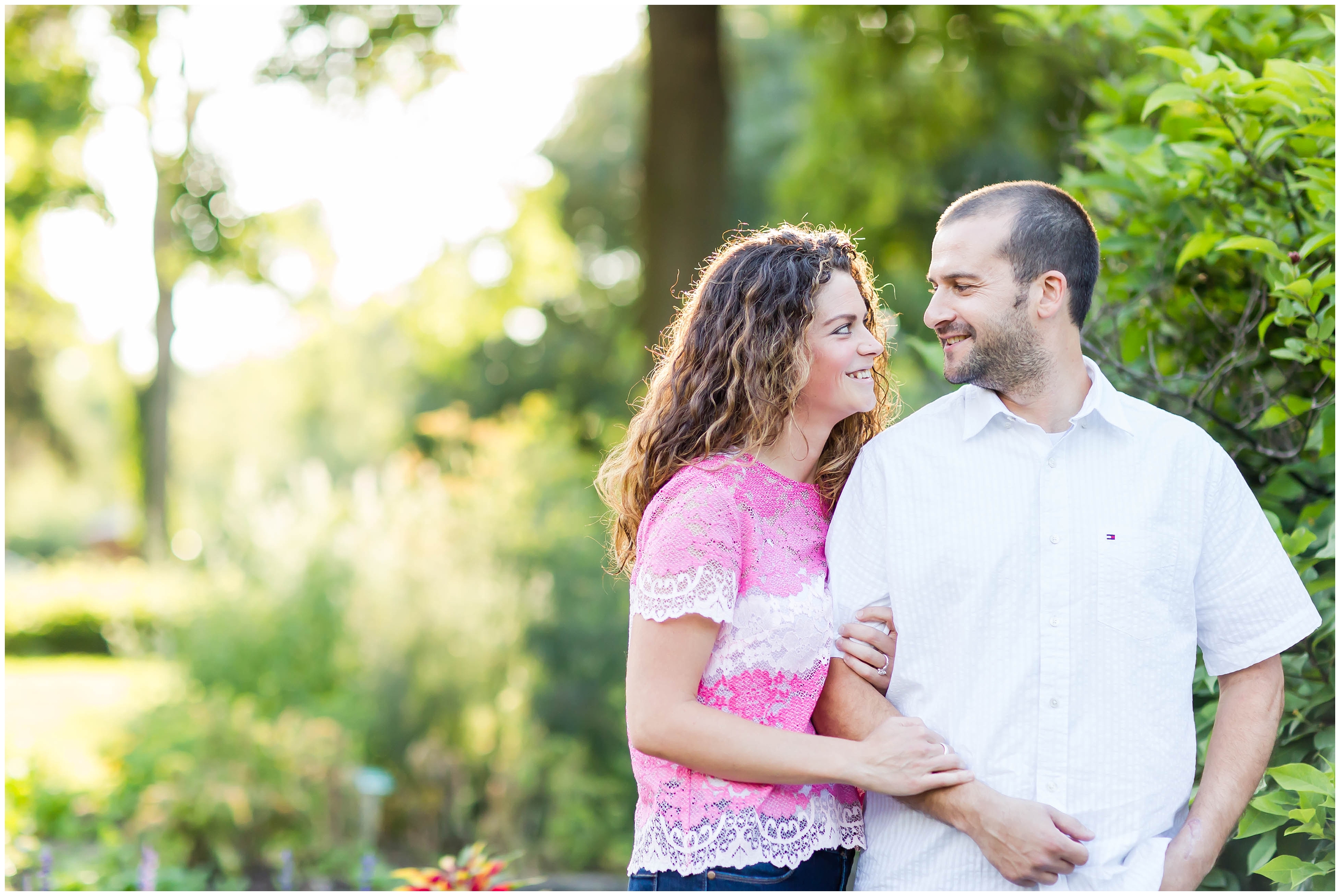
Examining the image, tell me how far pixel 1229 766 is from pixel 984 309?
995 millimetres

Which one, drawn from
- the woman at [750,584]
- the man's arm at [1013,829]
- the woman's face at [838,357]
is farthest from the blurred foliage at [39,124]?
the man's arm at [1013,829]

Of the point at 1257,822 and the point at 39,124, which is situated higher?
the point at 39,124

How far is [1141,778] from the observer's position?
1.95 metres

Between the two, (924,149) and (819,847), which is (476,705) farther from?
(924,149)

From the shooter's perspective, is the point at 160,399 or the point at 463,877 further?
the point at 160,399

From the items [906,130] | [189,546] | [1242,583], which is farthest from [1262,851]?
[906,130]

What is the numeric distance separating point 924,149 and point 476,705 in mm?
7283

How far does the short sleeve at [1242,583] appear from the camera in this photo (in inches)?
79.4

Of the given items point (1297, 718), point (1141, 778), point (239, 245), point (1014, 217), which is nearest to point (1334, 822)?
point (1297, 718)

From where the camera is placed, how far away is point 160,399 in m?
15.9

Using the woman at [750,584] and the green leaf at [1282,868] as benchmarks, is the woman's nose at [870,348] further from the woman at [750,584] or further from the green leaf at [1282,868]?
the green leaf at [1282,868]

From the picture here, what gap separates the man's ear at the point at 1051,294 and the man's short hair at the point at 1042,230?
0.01 metres

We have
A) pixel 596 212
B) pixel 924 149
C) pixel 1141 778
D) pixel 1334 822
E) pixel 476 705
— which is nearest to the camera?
pixel 1141 778

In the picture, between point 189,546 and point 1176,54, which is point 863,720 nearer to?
point 1176,54
